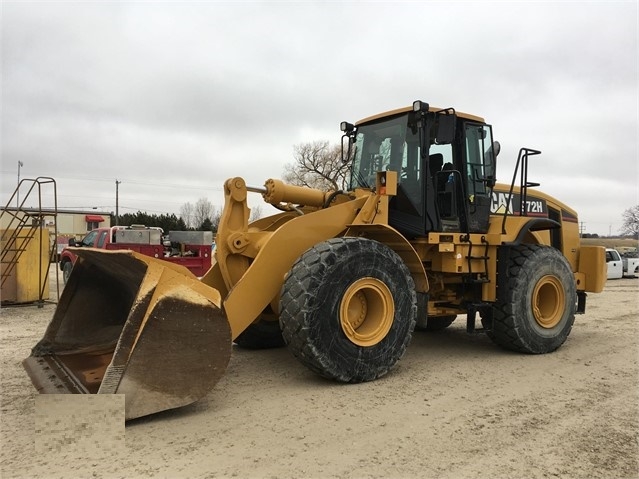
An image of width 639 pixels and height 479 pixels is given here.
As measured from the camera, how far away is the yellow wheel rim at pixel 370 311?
4.94 meters

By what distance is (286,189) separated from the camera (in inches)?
222

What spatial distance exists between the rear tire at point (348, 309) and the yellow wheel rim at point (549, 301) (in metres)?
2.25

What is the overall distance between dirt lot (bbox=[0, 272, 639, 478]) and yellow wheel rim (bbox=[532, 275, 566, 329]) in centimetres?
89

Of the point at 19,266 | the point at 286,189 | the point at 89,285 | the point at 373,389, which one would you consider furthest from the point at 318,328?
the point at 19,266

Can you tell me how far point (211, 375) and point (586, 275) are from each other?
6257 millimetres

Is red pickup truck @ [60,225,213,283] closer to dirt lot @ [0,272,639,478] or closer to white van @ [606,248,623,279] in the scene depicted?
dirt lot @ [0,272,639,478]

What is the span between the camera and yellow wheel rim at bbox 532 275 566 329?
21.4 feet

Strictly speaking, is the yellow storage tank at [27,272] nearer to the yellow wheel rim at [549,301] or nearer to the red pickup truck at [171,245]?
the red pickup truck at [171,245]

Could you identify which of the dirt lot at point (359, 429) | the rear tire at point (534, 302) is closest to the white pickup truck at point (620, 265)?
the rear tire at point (534, 302)

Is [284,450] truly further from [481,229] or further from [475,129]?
[475,129]

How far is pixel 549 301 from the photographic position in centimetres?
671

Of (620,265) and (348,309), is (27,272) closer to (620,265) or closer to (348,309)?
(348,309)

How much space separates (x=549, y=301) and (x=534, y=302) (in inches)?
19.5

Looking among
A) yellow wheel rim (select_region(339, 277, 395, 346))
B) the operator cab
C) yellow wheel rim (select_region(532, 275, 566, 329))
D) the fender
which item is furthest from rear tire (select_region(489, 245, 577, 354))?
yellow wheel rim (select_region(339, 277, 395, 346))
